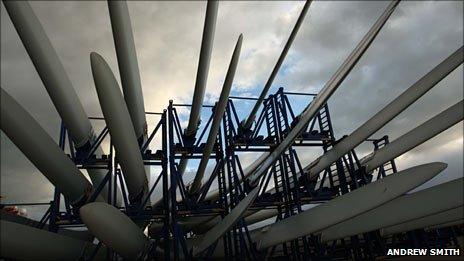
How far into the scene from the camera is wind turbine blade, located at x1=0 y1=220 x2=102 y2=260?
18.3ft

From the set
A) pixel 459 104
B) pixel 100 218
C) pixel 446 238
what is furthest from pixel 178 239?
pixel 446 238

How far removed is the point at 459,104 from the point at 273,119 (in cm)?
764

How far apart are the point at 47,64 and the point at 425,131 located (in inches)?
340

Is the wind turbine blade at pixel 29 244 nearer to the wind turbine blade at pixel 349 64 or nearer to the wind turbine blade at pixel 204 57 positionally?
the wind turbine blade at pixel 204 57

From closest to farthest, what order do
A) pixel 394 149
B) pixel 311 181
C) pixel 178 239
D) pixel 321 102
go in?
1. pixel 321 102
2. pixel 394 149
3. pixel 178 239
4. pixel 311 181

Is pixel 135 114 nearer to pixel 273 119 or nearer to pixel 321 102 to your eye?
pixel 321 102

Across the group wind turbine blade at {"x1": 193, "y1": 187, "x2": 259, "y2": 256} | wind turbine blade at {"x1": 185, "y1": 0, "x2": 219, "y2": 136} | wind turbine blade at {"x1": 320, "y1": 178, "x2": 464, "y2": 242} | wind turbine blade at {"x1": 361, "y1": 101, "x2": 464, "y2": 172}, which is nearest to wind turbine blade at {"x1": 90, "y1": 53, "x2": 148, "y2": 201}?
wind turbine blade at {"x1": 185, "y1": 0, "x2": 219, "y2": 136}

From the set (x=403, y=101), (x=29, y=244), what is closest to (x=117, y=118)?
(x=29, y=244)

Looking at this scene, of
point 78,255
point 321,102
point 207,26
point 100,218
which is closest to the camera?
point 100,218

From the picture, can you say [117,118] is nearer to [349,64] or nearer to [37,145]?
[37,145]

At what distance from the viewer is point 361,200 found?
263 inches

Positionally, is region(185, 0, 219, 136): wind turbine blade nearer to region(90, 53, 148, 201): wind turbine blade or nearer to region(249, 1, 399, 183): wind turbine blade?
region(90, 53, 148, 201): wind turbine blade

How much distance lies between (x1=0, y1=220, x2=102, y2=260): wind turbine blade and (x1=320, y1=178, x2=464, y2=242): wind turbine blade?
21.2 ft

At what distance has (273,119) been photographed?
14.2 metres
